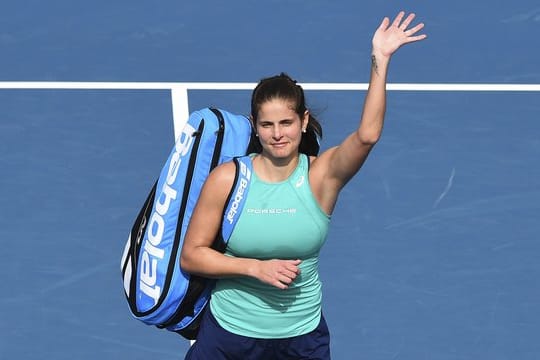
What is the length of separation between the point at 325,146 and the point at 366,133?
11.3 ft

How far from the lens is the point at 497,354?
22.7ft

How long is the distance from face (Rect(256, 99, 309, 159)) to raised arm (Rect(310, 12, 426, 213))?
0.52 ft

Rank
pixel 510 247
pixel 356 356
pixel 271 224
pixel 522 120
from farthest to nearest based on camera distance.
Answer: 1. pixel 522 120
2. pixel 510 247
3. pixel 356 356
4. pixel 271 224

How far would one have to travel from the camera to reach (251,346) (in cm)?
515

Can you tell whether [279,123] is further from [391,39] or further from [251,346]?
[251,346]

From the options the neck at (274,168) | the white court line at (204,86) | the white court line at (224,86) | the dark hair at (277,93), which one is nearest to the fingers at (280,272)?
the neck at (274,168)

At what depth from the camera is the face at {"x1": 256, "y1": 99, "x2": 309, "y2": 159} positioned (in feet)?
16.3

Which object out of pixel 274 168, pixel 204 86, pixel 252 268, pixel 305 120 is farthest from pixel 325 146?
pixel 252 268

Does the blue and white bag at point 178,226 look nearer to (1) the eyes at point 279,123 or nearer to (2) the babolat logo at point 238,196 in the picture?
(2) the babolat logo at point 238,196

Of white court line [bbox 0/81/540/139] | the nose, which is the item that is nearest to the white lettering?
the nose

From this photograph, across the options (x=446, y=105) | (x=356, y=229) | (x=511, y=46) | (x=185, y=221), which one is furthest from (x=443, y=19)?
(x=185, y=221)

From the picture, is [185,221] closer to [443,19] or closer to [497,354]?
[497,354]

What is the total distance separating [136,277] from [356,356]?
6.50 ft

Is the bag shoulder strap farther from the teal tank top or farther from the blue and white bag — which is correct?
the blue and white bag
